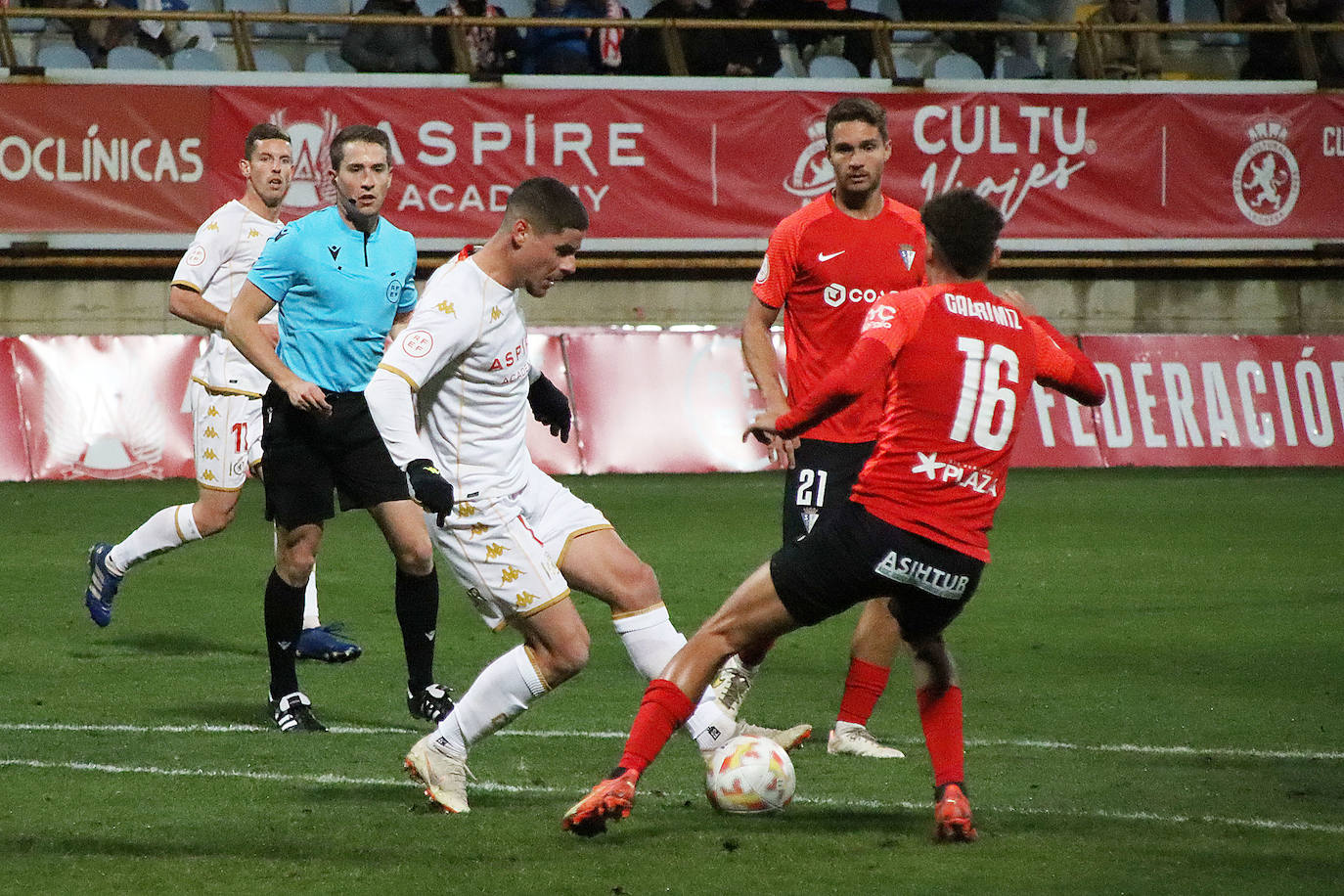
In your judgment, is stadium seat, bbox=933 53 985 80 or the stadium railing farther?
stadium seat, bbox=933 53 985 80

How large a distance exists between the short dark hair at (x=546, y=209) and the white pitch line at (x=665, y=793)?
167 cm

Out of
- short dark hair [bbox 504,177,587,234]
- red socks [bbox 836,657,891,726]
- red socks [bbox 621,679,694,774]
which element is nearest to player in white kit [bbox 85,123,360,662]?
red socks [bbox 836,657,891,726]

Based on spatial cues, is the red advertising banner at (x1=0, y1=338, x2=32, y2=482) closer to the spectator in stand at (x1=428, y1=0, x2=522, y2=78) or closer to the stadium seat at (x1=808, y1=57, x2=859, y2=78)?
the spectator in stand at (x1=428, y1=0, x2=522, y2=78)

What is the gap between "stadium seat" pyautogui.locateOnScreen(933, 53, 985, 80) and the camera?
62.2ft

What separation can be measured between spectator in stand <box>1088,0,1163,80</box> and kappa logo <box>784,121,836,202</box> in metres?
3.11

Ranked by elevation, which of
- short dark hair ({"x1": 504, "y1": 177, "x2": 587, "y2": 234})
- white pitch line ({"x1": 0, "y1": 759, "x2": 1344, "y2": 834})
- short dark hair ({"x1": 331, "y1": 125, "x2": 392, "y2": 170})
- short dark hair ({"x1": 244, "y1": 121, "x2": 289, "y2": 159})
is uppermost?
short dark hair ({"x1": 244, "y1": 121, "x2": 289, "y2": 159})

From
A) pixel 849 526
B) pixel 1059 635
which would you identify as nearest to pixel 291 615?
pixel 849 526

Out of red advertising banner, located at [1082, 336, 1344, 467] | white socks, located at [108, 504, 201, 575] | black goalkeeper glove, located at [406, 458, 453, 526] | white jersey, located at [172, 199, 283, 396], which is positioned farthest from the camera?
red advertising banner, located at [1082, 336, 1344, 467]

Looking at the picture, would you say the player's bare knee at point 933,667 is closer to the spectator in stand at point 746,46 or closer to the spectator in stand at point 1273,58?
the spectator in stand at point 746,46

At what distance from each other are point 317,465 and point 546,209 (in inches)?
79.1

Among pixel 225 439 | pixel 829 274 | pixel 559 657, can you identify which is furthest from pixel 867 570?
pixel 225 439

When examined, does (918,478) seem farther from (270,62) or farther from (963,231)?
(270,62)

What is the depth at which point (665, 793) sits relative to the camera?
569 cm

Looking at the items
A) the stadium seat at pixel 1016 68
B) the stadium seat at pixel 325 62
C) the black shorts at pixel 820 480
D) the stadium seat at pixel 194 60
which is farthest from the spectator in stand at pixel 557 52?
the black shorts at pixel 820 480
